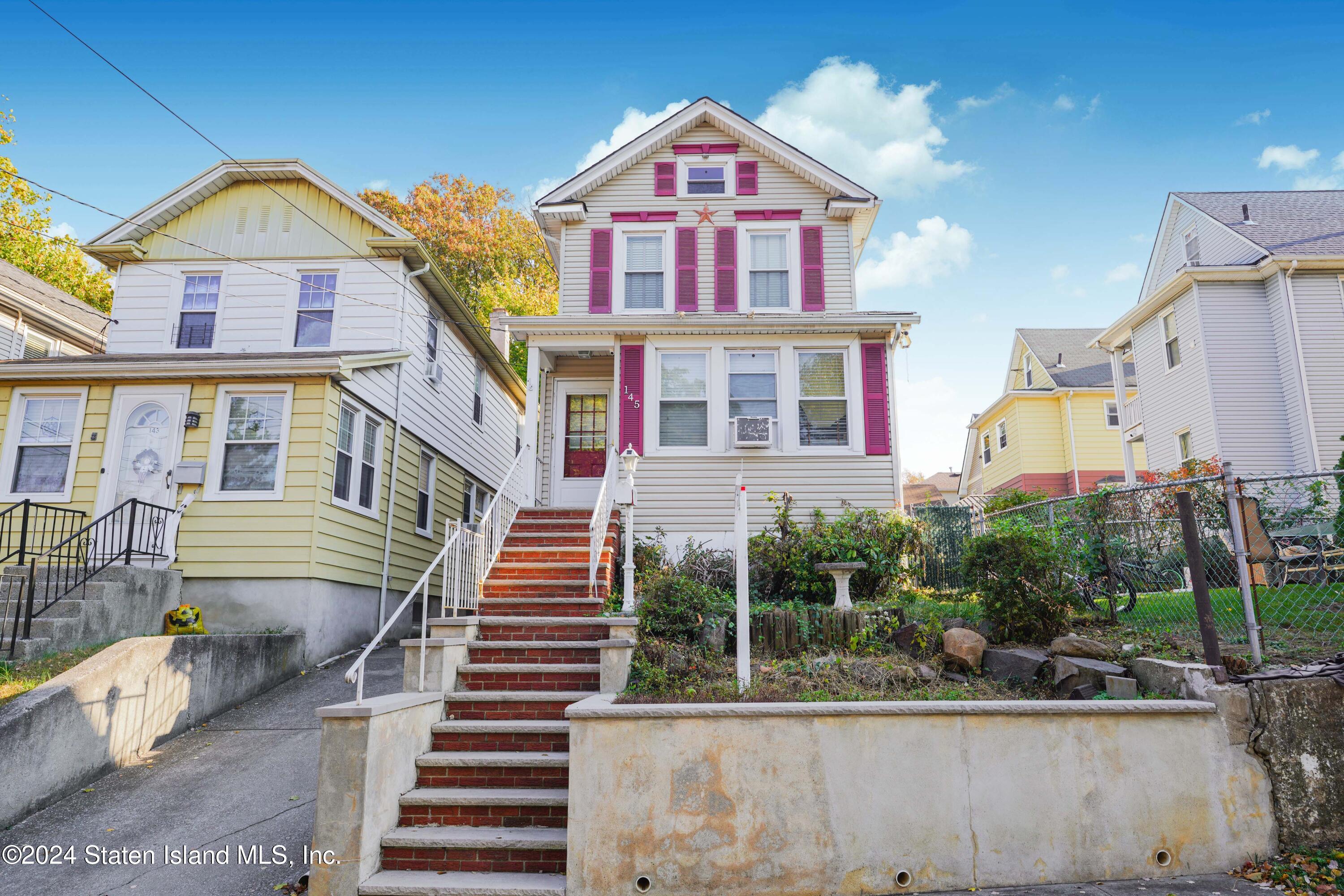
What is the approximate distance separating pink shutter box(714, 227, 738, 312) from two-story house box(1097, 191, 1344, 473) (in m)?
9.89

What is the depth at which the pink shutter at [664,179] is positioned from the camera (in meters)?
12.6

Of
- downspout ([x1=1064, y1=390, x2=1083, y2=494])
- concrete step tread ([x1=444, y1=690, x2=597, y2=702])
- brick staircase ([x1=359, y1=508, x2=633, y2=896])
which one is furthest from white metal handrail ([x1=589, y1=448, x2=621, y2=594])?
downspout ([x1=1064, y1=390, x2=1083, y2=494])

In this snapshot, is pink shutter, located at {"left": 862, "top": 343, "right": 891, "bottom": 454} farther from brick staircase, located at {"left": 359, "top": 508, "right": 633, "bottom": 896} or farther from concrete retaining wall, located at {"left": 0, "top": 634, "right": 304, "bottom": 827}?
concrete retaining wall, located at {"left": 0, "top": 634, "right": 304, "bottom": 827}

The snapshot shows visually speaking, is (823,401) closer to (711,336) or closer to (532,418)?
(711,336)

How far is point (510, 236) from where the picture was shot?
26641mm

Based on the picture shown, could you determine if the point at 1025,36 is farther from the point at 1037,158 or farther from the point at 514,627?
the point at 514,627

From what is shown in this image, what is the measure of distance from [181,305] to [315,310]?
2.33 metres

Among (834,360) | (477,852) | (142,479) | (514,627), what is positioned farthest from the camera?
(834,360)

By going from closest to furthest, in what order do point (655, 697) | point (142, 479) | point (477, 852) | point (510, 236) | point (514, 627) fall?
point (477, 852) < point (655, 697) < point (514, 627) < point (142, 479) < point (510, 236)

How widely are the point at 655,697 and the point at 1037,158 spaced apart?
1238cm

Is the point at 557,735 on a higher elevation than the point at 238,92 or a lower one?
lower

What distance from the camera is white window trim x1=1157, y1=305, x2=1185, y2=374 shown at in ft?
52.1

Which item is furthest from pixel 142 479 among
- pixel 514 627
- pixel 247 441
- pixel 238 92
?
pixel 514 627

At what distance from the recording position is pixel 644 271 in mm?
12367
